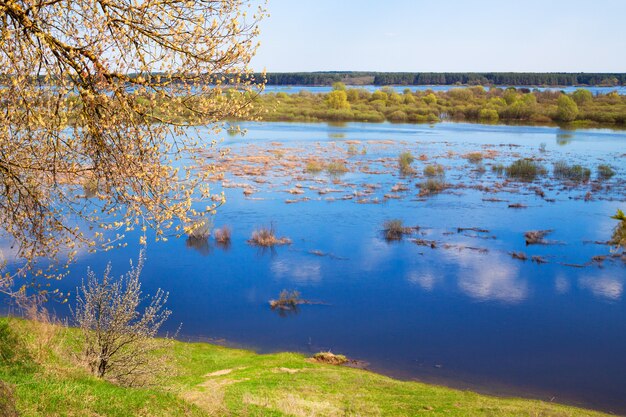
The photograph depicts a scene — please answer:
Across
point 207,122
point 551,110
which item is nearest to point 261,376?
point 207,122

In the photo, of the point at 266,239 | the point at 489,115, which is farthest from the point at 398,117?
the point at 266,239

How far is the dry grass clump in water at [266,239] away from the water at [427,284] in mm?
581

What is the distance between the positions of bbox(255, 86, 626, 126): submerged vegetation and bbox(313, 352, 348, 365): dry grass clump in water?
60.4 m

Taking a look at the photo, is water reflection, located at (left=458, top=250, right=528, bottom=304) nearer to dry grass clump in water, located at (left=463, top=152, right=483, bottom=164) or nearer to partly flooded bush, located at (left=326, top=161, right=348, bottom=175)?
partly flooded bush, located at (left=326, top=161, right=348, bottom=175)

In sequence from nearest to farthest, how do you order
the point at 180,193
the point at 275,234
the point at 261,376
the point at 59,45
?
the point at 59,45
the point at 180,193
the point at 261,376
the point at 275,234

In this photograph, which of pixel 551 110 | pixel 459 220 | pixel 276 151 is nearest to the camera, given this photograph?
pixel 459 220

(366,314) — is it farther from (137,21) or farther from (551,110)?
(551,110)

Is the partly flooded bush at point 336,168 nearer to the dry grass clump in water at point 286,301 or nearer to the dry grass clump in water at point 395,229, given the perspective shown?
the dry grass clump in water at point 395,229

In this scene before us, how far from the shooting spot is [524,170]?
41.8 metres

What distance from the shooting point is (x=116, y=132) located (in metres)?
7.64

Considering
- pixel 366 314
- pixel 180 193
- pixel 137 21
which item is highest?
pixel 137 21

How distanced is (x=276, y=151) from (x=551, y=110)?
163 ft

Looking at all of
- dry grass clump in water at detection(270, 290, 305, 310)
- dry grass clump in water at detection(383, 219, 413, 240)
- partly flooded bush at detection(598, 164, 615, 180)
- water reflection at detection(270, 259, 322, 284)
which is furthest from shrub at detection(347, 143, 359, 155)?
dry grass clump in water at detection(270, 290, 305, 310)

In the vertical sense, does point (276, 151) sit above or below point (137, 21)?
below
